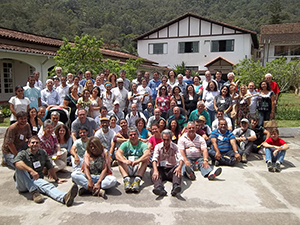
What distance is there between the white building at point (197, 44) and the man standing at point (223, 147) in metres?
24.5

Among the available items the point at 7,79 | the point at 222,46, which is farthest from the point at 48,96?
the point at 222,46

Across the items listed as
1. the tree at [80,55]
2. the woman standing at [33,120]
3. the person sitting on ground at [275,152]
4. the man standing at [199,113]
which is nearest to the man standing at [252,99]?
the man standing at [199,113]

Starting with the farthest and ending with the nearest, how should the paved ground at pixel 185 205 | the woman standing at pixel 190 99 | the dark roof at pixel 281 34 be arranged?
the dark roof at pixel 281 34
the woman standing at pixel 190 99
the paved ground at pixel 185 205

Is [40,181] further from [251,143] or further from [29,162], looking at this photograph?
[251,143]

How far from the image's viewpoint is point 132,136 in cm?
500

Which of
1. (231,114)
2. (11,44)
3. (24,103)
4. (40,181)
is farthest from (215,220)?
(11,44)

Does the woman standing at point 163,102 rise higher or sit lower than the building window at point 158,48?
lower

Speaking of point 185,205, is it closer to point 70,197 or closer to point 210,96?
point 70,197

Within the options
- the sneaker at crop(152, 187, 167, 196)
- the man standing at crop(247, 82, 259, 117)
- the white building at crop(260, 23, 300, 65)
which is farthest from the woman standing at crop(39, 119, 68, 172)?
the white building at crop(260, 23, 300, 65)

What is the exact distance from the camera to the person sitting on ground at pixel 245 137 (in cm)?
633

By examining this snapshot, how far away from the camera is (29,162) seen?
167 inches

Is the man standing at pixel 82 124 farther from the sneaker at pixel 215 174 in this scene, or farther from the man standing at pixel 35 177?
the sneaker at pixel 215 174

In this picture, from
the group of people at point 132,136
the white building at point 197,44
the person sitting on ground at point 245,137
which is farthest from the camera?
the white building at point 197,44

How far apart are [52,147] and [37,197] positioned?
A: 1.45 m
